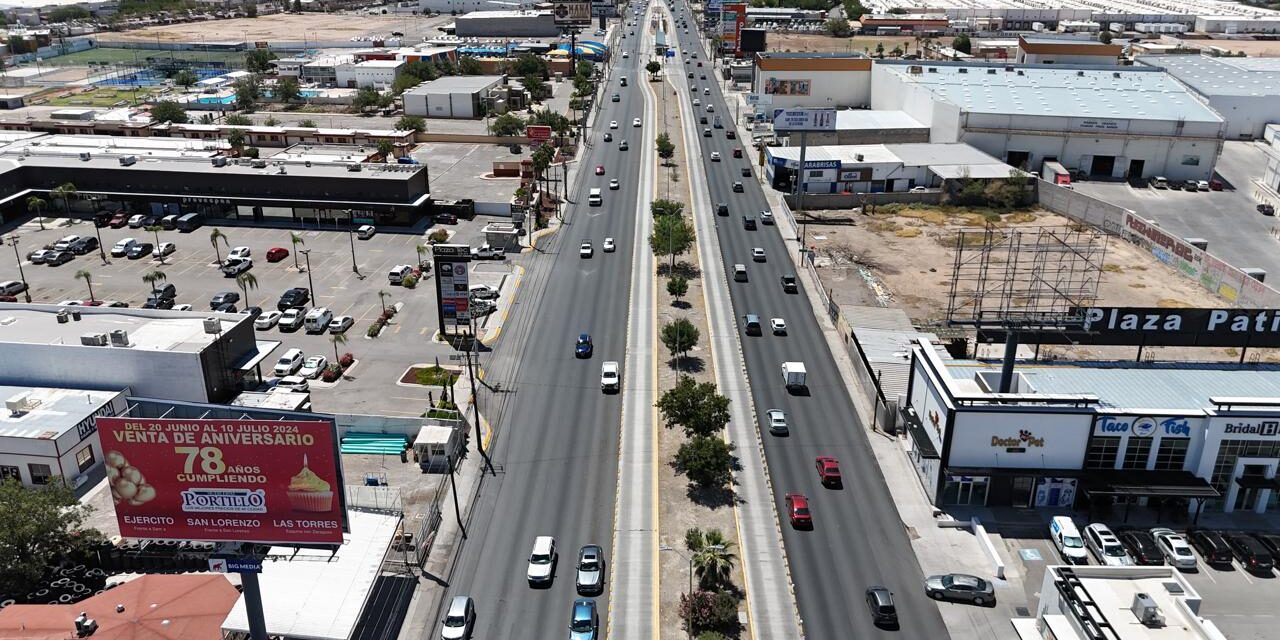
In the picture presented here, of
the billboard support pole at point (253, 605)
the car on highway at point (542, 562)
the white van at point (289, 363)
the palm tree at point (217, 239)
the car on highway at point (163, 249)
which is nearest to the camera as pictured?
the billboard support pole at point (253, 605)

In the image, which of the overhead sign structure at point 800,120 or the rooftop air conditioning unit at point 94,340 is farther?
the overhead sign structure at point 800,120

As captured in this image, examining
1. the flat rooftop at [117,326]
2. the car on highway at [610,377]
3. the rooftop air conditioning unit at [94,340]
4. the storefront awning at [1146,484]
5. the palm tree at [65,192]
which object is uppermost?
the palm tree at [65,192]

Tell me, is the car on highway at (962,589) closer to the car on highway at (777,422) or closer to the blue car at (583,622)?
the car on highway at (777,422)

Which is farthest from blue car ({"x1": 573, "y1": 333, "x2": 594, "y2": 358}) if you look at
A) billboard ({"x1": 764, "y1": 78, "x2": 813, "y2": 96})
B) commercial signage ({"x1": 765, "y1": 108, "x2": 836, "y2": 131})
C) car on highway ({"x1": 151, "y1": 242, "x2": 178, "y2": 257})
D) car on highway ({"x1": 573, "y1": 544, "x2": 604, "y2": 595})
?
billboard ({"x1": 764, "y1": 78, "x2": 813, "y2": 96})

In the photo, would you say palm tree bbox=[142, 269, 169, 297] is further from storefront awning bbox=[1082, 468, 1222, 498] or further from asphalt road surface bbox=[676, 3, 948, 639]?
storefront awning bbox=[1082, 468, 1222, 498]

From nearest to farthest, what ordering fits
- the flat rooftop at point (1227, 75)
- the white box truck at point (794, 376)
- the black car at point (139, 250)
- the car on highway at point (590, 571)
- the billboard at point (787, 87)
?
the car on highway at point (590, 571) → the white box truck at point (794, 376) → the black car at point (139, 250) → the flat rooftop at point (1227, 75) → the billboard at point (787, 87)

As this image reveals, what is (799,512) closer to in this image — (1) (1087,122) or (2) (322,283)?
(2) (322,283)

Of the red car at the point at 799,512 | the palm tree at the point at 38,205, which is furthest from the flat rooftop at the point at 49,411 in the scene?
the palm tree at the point at 38,205
